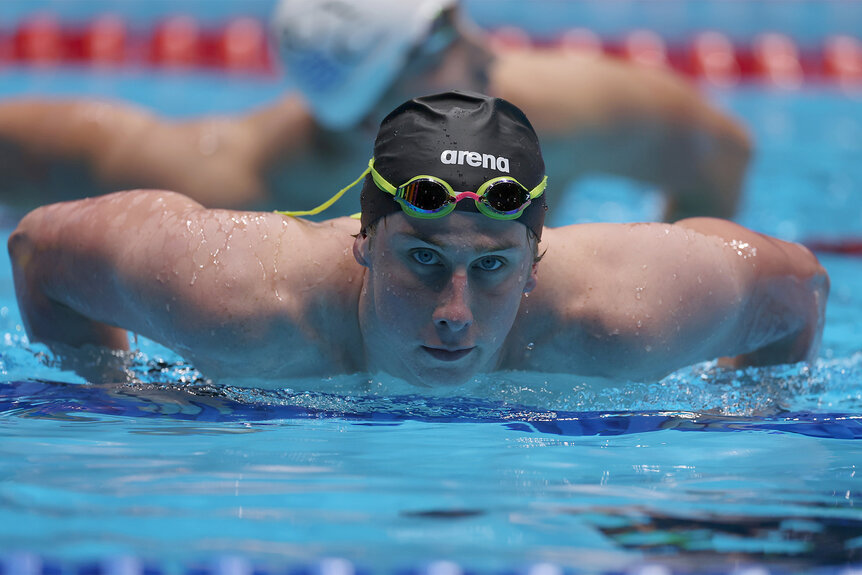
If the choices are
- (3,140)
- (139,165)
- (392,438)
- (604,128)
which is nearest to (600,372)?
(392,438)

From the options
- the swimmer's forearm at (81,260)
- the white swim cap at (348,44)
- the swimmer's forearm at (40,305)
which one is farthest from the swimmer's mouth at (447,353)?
the white swim cap at (348,44)

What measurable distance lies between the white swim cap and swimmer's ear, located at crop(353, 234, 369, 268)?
1310mm

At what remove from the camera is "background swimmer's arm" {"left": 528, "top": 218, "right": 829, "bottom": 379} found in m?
2.62

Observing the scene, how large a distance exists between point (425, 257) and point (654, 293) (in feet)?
2.05

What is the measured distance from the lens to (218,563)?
69.6 inches

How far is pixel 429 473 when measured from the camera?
2.20m

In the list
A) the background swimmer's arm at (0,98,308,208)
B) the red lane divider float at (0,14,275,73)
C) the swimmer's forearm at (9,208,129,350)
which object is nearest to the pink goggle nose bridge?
the swimmer's forearm at (9,208,129,350)

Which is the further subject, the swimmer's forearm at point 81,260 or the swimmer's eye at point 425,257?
the swimmer's forearm at point 81,260

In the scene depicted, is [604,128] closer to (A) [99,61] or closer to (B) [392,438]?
(B) [392,438]

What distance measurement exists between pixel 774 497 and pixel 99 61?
6.58 m

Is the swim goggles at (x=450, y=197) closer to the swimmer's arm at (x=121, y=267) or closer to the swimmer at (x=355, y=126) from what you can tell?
the swimmer's arm at (x=121, y=267)

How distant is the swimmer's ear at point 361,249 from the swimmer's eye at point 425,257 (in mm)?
172

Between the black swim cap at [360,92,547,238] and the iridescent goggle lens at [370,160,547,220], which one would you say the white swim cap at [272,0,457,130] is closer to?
the black swim cap at [360,92,547,238]

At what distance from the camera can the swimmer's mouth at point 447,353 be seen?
2357 millimetres
